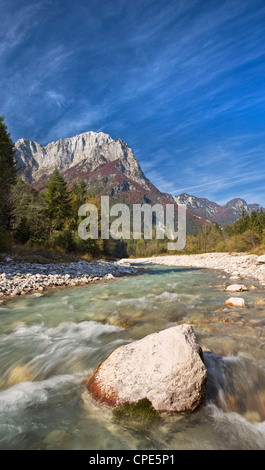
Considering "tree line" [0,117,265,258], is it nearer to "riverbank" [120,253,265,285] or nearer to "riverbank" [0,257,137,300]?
"riverbank" [0,257,137,300]

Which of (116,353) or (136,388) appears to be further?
(116,353)

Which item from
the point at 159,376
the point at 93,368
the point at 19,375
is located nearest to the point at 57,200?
the point at 19,375

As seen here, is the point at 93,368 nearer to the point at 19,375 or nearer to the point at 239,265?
the point at 19,375

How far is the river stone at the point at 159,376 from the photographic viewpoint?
9.48ft

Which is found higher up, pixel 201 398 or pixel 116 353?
pixel 116 353

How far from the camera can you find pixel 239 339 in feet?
16.8

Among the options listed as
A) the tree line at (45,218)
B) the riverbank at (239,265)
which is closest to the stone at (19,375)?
the riverbank at (239,265)

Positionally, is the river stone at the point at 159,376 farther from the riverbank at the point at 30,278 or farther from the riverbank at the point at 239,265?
the riverbank at the point at 239,265

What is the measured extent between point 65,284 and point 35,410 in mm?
10976

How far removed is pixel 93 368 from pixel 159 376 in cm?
170

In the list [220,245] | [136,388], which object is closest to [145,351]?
[136,388]

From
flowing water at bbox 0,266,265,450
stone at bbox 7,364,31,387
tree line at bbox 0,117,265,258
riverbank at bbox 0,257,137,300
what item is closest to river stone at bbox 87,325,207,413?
flowing water at bbox 0,266,265,450

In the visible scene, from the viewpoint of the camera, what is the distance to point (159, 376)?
2967 mm

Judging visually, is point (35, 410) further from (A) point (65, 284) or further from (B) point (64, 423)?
(A) point (65, 284)
